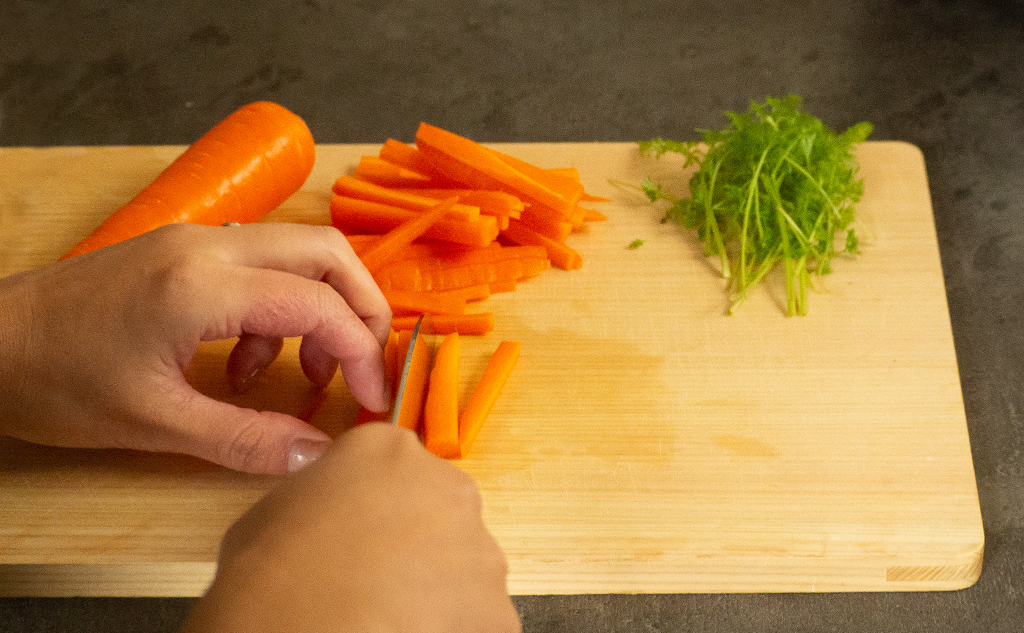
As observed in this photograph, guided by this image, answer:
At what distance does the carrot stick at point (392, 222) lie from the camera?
2.05 metres

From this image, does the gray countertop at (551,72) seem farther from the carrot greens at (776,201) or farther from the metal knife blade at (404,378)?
the metal knife blade at (404,378)

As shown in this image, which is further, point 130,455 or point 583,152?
point 583,152

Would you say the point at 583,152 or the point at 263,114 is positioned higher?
the point at 263,114

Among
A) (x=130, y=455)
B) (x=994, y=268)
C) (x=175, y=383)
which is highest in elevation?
(x=175, y=383)

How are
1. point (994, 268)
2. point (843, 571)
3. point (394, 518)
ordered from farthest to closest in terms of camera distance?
1. point (994, 268)
2. point (843, 571)
3. point (394, 518)

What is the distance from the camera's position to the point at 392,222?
6.95ft

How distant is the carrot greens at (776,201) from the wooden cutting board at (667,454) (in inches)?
2.2

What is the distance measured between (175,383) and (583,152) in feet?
4.23

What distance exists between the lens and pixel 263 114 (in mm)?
2236

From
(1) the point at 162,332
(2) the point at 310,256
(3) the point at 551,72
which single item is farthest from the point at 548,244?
(3) the point at 551,72

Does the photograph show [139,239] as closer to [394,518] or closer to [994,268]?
[394,518]

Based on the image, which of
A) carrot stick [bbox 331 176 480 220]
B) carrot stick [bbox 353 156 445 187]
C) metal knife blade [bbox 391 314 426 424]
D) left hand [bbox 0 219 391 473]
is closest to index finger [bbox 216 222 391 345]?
left hand [bbox 0 219 391 473]

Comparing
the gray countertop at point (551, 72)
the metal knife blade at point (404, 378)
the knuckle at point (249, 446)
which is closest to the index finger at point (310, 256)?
the metal knife blade at point (404, 378)

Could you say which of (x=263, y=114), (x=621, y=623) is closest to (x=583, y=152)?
(x=263, y=114)
